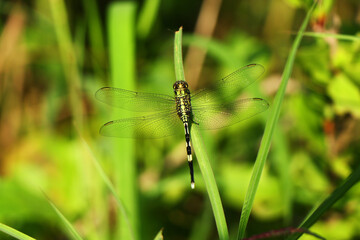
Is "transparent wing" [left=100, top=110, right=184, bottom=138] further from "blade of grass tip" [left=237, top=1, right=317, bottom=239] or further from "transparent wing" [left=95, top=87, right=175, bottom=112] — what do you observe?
"blade of grass tip" [left=237, top=1, right=317, bottom=239]

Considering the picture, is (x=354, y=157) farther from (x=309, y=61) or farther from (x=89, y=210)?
(x=89, y=210)

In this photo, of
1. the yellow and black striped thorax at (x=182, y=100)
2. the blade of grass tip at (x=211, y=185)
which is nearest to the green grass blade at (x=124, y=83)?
the yellow and black striped thorax at (x=182, y=100)

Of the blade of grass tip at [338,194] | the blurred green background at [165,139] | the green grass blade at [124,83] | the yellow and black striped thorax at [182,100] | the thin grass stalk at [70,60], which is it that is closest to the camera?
the blade of grass tip at [338,194]

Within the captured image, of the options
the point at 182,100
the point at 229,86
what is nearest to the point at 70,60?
the point at 182,100

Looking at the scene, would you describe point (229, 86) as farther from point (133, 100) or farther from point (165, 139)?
point (165, 139)

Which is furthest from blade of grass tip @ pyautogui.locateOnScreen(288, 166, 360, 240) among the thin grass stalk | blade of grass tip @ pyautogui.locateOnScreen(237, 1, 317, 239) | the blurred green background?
the thin grass stalk

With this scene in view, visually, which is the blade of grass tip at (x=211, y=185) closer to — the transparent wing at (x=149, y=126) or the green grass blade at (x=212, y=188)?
the green grass blade at (x=212, y=188)
